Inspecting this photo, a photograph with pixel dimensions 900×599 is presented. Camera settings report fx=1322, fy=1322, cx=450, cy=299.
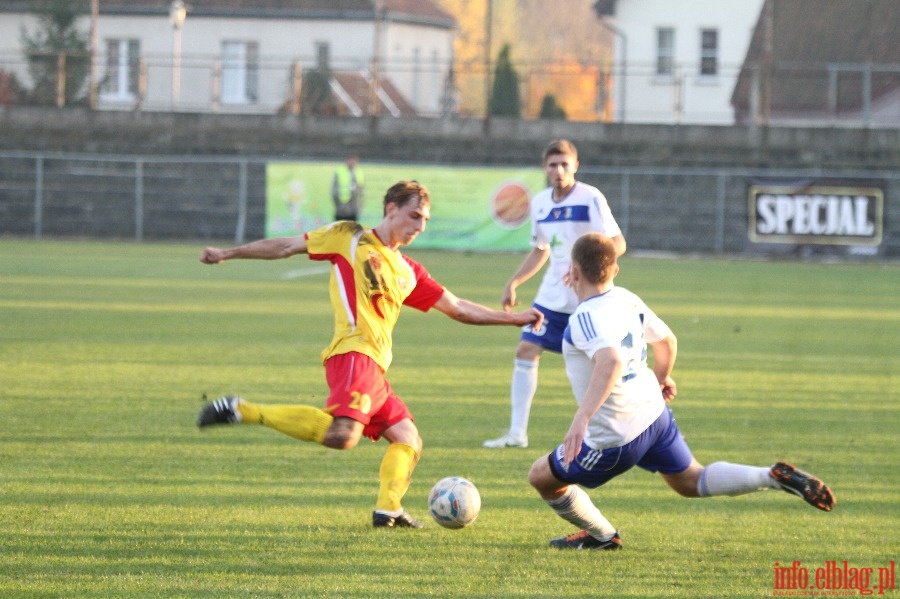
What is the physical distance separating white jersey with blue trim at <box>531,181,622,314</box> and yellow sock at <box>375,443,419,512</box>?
247cm

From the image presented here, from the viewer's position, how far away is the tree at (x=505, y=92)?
3831 cm

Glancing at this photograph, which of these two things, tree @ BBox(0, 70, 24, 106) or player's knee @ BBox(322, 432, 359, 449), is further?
tree @ BBox(0, 70, 24, 106)

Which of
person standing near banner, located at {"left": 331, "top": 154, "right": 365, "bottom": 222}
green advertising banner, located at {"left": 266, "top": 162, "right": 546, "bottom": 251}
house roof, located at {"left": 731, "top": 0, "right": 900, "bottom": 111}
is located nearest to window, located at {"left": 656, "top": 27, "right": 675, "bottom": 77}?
house roof, located at {"left": 731, "top": 0, "right": 900, "bottom": 111}

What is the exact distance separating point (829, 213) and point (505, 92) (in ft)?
44.6

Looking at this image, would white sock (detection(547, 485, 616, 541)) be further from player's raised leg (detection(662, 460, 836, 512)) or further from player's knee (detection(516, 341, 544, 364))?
player's knee (detection(516, 341, 544, 364))

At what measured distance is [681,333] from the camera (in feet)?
49.1

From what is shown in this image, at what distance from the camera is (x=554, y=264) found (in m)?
8.69

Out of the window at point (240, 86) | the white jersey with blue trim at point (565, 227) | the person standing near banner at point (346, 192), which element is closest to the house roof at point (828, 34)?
the window at point (240, 86)

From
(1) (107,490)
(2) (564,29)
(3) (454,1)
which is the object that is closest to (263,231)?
(1) (107,490)

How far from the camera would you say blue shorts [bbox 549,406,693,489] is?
5352 millimetres

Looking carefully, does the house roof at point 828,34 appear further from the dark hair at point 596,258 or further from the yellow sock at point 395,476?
the dark hair at point 596,258

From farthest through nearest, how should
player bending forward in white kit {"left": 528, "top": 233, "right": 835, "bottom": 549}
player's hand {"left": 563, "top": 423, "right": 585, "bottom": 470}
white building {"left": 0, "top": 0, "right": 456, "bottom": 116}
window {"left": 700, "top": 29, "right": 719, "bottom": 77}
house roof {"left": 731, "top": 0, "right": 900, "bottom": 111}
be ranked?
1. window {"left": 700, "top": 29, "right": 719, "bottom": 77}
2. house roof {"left": 731, "top": 0, "right": 900, "bottom": 111}
3. white building {"left": 0, "top": 0, "right": 456, "bottom": 116}
4. player bending forward in white kit {"left": 528, "top": 233, "right": 835, "bottom": 549}
5. player's hand {"left": 563, "top": 423, "right": 585, "bottom": 470}

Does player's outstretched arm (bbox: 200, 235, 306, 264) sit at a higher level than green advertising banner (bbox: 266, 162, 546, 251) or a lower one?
lower

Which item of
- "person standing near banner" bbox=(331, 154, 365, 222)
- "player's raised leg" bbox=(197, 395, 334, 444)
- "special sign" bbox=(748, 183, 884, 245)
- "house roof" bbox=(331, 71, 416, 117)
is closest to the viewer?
"player's raised leg" bbox=(197, 395, 334, 444)
